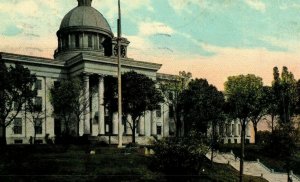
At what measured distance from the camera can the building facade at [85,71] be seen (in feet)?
229

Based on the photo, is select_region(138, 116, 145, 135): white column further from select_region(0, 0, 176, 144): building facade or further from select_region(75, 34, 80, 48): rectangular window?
select_region(75, 34, 80, 48): rectangular window

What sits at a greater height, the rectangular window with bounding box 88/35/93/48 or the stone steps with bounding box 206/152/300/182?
the rectangular window with bounding box 88/35/93/48

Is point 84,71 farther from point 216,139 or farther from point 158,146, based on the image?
point 158,146

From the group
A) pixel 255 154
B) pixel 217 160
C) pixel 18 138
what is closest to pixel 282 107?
pixel 255 154

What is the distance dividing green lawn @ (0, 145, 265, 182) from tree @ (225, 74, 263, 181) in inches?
1243

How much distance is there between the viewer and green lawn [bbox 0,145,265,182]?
3491 centimetres

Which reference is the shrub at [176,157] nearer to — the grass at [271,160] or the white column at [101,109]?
the grass at [271,160]

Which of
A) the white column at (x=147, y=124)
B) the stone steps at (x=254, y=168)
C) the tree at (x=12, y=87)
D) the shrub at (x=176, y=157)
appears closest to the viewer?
the shrub at (x=176, y=157)

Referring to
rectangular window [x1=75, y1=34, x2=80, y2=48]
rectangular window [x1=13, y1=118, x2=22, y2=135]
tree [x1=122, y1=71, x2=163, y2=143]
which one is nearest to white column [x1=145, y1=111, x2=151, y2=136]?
tree [x1=122, y1=71, x2=163, y2=143]

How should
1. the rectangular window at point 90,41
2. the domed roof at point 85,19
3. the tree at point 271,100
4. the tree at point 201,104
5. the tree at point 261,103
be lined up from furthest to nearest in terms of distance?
the domed roof at point 85,19, the rectangular window at point 90,41, the tree at point 271,100, the tree at point 261,103, the tree at point 201,104

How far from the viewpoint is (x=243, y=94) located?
3142 inches

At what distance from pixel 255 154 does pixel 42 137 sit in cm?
3332

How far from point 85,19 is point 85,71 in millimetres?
17670

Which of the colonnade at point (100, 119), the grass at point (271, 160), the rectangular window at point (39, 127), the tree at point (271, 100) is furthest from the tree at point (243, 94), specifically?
the rectangular window at point (39, 127)
